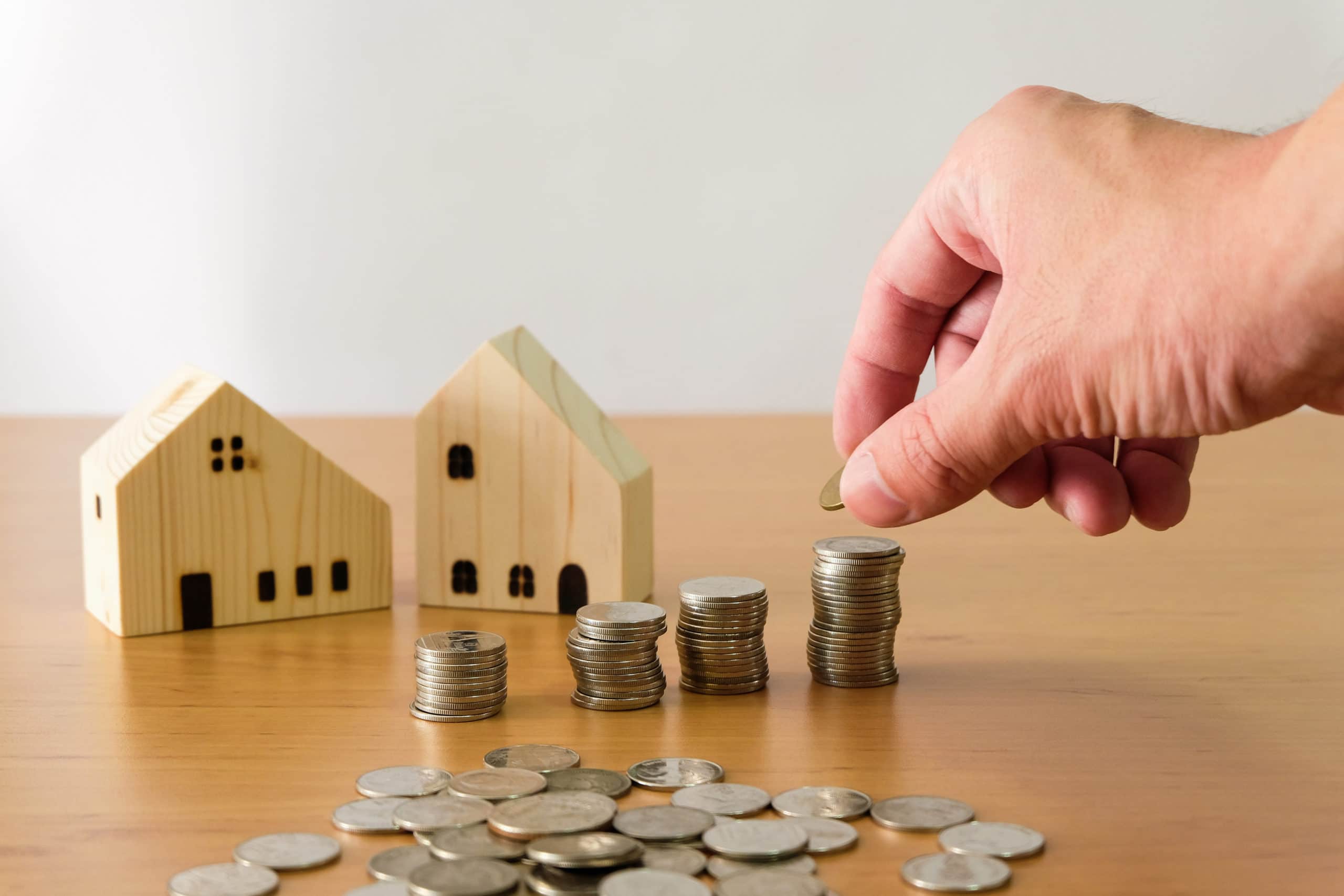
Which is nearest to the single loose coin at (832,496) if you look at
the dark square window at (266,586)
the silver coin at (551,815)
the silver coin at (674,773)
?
the silver coin at (674,773)

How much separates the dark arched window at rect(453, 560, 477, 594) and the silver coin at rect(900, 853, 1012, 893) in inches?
30.6

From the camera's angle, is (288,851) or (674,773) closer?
(288,851)

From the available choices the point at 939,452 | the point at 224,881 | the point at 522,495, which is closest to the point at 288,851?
the point at 224,881

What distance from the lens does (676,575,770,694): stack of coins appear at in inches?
48.9

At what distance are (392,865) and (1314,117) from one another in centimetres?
74

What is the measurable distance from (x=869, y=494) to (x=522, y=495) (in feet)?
1.68

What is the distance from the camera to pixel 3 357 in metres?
4.92

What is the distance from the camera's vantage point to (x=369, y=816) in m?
0.96

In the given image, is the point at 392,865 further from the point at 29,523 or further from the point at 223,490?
the point at 29,523

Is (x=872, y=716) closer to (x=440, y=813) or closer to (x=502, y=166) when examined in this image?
(x=440, y=813)

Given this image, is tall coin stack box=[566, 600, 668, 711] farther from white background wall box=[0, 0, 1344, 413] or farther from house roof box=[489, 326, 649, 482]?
white background wall box=[0, 0, 1344, 413]

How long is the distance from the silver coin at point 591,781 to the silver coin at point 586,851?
0.33 feet

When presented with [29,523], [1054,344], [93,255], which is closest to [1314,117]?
[1054,344]

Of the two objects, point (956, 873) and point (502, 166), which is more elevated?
point (502, 166)
